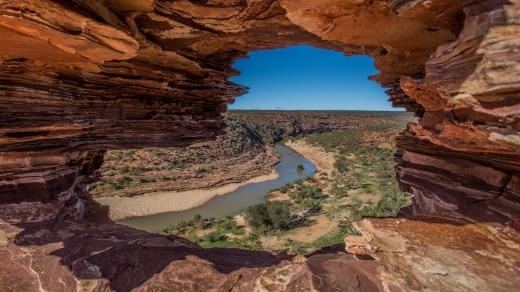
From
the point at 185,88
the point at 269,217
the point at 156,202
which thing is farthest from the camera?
the point at 156,202

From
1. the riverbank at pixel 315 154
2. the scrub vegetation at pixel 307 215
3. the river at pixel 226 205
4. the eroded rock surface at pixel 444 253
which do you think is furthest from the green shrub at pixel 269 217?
the riverbank at pixel 315 154

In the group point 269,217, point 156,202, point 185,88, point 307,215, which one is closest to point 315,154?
point 156,202

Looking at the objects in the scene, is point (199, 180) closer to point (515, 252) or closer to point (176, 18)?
point (176, 18)

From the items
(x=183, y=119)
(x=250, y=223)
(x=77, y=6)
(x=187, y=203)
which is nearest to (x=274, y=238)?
(x=250, y=223)

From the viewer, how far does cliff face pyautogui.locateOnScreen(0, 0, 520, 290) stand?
4.04 m

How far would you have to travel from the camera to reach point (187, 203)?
94.8 feet

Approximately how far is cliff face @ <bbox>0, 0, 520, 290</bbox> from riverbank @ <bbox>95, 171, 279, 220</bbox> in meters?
17.2

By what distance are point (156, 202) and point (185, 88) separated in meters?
21.5

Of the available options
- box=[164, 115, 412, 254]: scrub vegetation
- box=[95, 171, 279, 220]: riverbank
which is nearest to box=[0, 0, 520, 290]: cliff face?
box=[164, 115, 412, 254]: scrub vegetation

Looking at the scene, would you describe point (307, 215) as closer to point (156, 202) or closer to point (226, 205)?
point (226, 205)

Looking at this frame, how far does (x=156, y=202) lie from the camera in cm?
2855

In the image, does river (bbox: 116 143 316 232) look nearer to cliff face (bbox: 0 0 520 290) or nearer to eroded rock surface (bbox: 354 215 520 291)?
cliff face (bbox: 0 0 520 290)

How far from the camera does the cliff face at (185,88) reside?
13.2 ft

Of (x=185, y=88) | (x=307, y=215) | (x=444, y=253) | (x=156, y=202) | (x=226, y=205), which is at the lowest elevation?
(x=226, y=205)
